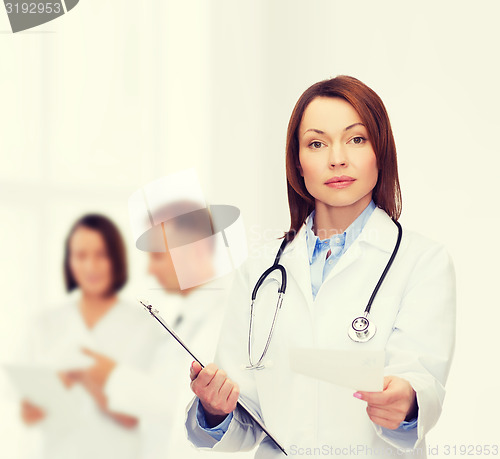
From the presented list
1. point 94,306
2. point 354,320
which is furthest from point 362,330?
point 94,306

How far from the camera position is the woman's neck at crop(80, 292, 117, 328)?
1.81 m

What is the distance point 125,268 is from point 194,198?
0.29 metres

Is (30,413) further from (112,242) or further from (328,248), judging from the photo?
(328,248)

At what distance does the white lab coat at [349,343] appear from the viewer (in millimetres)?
978

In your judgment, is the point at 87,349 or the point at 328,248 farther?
the point at 87,349

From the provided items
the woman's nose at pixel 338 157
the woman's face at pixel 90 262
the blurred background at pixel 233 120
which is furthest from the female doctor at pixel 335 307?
the woman's face at pixel 90 262

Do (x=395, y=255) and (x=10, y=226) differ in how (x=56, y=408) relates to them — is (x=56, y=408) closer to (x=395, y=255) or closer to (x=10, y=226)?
(x=10, y=226)

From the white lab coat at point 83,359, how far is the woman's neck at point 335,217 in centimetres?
82

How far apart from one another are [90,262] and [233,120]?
60 centimetres

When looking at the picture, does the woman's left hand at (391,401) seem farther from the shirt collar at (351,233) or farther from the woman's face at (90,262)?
the woman's face at (90,262)

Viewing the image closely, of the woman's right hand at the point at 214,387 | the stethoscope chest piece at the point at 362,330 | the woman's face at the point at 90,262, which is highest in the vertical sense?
the stethoscope chest piece at the point at 362,330

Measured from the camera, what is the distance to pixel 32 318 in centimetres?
175

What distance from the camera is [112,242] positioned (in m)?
1.88

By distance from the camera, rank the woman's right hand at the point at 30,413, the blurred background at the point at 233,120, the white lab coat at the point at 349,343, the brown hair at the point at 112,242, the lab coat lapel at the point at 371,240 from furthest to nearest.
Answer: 1. the brown hair at the point at 112,242
2. the woman's right hand at the point at 30,413
3. the blurred background at the point at 233,120
4. the lab coat lapel at the point at 371,240
5. the white lab coat at the point at 349,343
